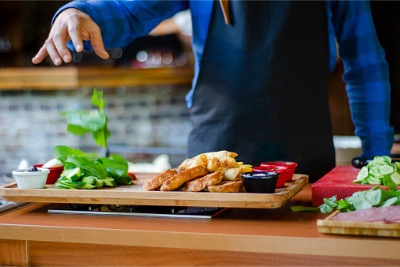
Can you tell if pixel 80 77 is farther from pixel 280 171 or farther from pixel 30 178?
pixel 280 171

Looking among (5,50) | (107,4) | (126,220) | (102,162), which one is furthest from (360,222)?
(5,50)

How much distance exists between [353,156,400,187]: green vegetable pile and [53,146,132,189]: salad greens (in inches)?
28.2

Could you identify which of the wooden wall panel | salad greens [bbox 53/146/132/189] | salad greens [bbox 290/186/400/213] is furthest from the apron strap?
the wooden wall panel

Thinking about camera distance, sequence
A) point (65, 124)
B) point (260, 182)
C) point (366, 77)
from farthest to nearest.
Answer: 1. point (65, 124)
2. point (366, 77)
3. point (260, 182)

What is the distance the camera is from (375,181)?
198cm

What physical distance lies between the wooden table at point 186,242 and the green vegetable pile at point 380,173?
0.72 ft

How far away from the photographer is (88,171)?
210 cm

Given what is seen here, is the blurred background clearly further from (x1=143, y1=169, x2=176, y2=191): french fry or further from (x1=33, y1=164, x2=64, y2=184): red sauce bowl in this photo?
(x1=143, y1=169, x2=176, y2=191): french fry

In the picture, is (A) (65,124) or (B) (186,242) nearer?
(B) (186,242)

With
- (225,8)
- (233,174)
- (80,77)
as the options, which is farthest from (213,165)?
(80,77)

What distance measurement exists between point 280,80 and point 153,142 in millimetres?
2979

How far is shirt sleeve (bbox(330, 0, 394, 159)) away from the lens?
273 centimetres

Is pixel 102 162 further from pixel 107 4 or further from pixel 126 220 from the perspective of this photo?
pixel 107 4

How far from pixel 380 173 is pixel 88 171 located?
2.84 ft
